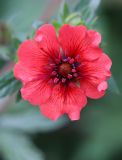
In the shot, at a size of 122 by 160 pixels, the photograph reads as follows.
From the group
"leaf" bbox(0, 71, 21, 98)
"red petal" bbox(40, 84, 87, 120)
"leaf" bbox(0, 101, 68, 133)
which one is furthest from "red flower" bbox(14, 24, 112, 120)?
"leaf" bbox(0, 101, 68, 133)

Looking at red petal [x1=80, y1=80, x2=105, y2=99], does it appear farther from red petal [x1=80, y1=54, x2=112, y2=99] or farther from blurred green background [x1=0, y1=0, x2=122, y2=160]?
blurred green background [x1=0, y1=0, x2=122, y2=160]

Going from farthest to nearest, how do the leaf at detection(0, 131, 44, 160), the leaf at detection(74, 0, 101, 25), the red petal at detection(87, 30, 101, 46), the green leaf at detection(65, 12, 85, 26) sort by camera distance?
the leaf at detection(0, 131, 44, 160), the leaf at detection(74, 0, 101, 25), the green leaf at detection(65, 12, 85, 26), the red petal at detection(87, 30, 101, 46)

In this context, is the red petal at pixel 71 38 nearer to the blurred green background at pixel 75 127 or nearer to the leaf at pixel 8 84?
the leaf at pixel 8 84

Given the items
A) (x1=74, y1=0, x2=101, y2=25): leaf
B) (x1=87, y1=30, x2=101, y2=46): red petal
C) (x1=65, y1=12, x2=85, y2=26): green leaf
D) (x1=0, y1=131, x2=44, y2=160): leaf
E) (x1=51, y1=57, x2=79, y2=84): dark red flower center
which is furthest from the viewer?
(x1=0, y1=131, x2=44, y2=160): leaf

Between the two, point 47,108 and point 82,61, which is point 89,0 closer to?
point 82,61

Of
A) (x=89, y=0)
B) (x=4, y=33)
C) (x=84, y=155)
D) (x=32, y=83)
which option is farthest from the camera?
(x=84, y=155)

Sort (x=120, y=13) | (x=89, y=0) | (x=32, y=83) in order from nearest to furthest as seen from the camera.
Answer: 1. (x=32, y=83)
2. (x=89, y=0)
3. (x=120, y=13)

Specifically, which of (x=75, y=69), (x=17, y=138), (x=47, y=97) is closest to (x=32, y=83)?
(x=47, y=97)
